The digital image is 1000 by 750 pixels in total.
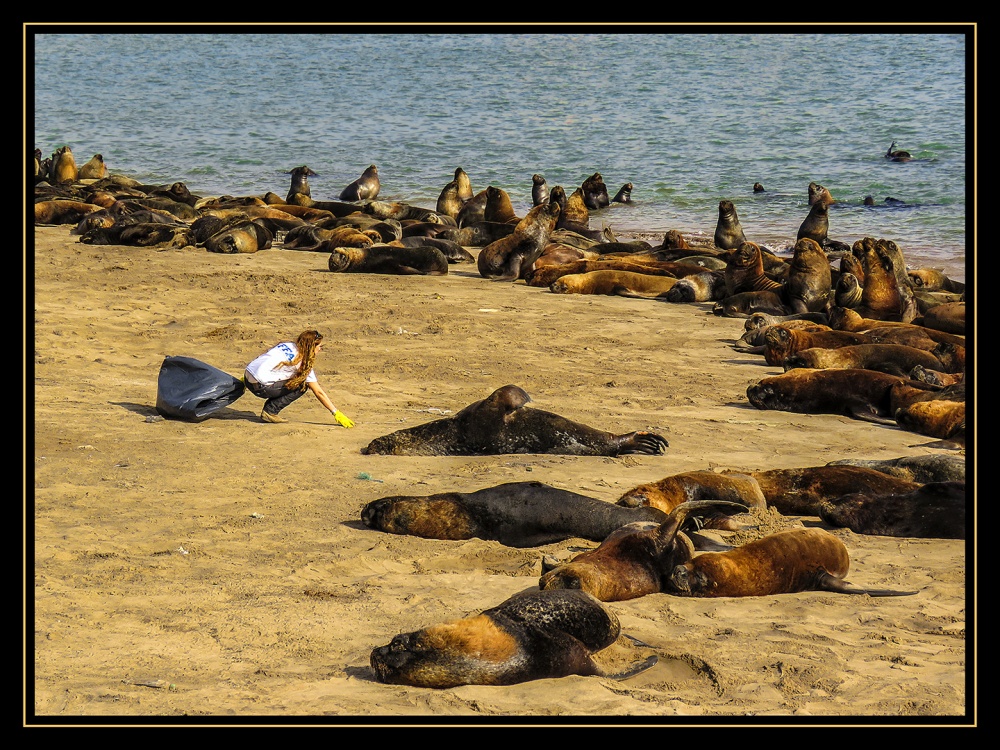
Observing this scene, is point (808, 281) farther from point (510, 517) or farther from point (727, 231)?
point (510, 517)

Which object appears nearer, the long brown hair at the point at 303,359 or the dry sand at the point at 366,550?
the dry sand at the point at 366,550

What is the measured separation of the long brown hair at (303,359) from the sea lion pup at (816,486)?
3264mm

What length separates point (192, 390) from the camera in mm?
7883

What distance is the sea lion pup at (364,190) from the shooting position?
24.3 metres

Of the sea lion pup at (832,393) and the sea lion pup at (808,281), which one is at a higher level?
the sea lion pup at (808,281)

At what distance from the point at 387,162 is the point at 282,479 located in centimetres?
2401

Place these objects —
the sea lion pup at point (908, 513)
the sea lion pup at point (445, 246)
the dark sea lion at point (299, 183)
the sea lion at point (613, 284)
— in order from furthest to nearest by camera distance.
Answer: the dark sea lion at point (299, 183) → the sea lion pup at point (445, 246) → the sea lion at point (613, 284) → the sea lion pup at point (908, 513)

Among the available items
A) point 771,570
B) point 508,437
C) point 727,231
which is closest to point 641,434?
point 508,437

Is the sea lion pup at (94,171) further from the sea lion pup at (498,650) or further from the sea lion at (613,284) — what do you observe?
the sea lion pup at (498,650)

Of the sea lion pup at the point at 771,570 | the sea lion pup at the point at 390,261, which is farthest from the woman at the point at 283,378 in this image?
the sea lion pup at the point at 390,261

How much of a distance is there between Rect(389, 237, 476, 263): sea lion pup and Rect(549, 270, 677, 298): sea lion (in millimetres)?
2510

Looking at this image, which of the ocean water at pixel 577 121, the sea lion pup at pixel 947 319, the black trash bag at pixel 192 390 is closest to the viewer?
the black trash bag at pixel 192 390

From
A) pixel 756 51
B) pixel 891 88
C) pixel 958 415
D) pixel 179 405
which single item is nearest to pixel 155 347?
pixel 179 405

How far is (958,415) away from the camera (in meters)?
8.13
